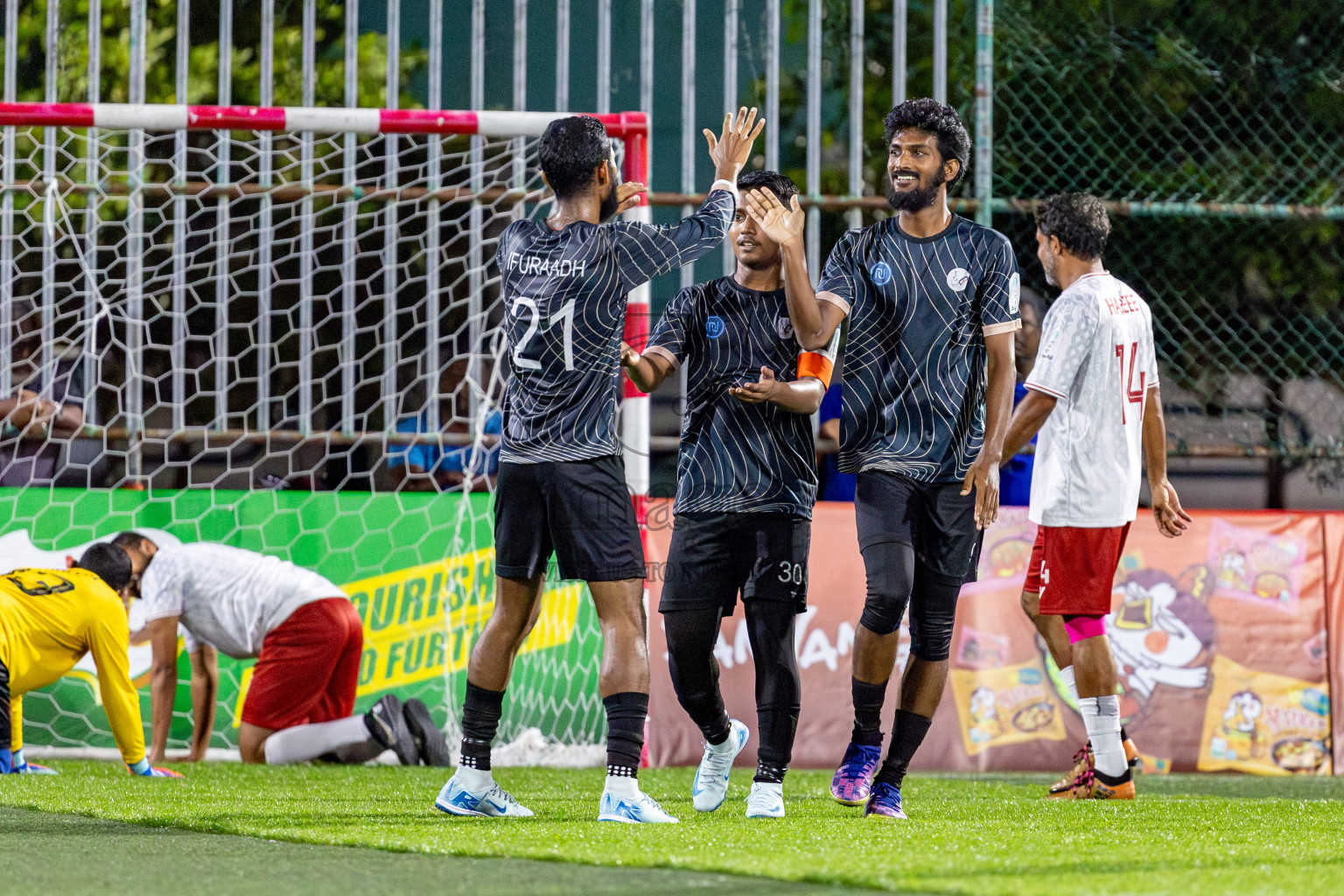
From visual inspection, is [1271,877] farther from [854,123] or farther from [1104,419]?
[854,123]

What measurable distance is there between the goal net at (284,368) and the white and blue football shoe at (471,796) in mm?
2289

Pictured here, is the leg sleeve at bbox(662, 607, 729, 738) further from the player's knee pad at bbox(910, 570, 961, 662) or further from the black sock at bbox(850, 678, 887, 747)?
the player's knee pad at bbox(910, 570, 961, 662)

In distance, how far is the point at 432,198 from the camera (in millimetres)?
8008

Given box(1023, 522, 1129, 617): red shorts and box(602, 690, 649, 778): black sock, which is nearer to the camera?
box(602, 690, 649, 778): black sock

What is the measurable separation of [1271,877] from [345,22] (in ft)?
22.9

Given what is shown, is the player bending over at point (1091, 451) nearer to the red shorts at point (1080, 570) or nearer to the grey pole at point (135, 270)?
the red shorts at point (1080, 570)

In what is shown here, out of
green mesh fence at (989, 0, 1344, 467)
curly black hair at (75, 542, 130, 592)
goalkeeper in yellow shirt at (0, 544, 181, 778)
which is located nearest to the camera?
goalkeeper in yellow shirt at (0, 544, 181, 778)

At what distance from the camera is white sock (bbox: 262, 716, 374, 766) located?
7.09 meters

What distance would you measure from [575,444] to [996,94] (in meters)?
5.28

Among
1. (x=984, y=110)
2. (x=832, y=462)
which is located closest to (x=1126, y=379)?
(x=832, y=462)

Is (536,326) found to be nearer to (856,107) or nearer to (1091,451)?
(1091,451)

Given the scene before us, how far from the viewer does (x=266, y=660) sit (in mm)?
7250

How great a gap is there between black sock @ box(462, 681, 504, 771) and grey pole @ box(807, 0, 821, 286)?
4.28m

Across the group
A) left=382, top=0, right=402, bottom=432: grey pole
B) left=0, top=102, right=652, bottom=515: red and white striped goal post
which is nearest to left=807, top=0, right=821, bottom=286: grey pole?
left=0, top=102, right=652, bottom=515: red and white striped goal post
